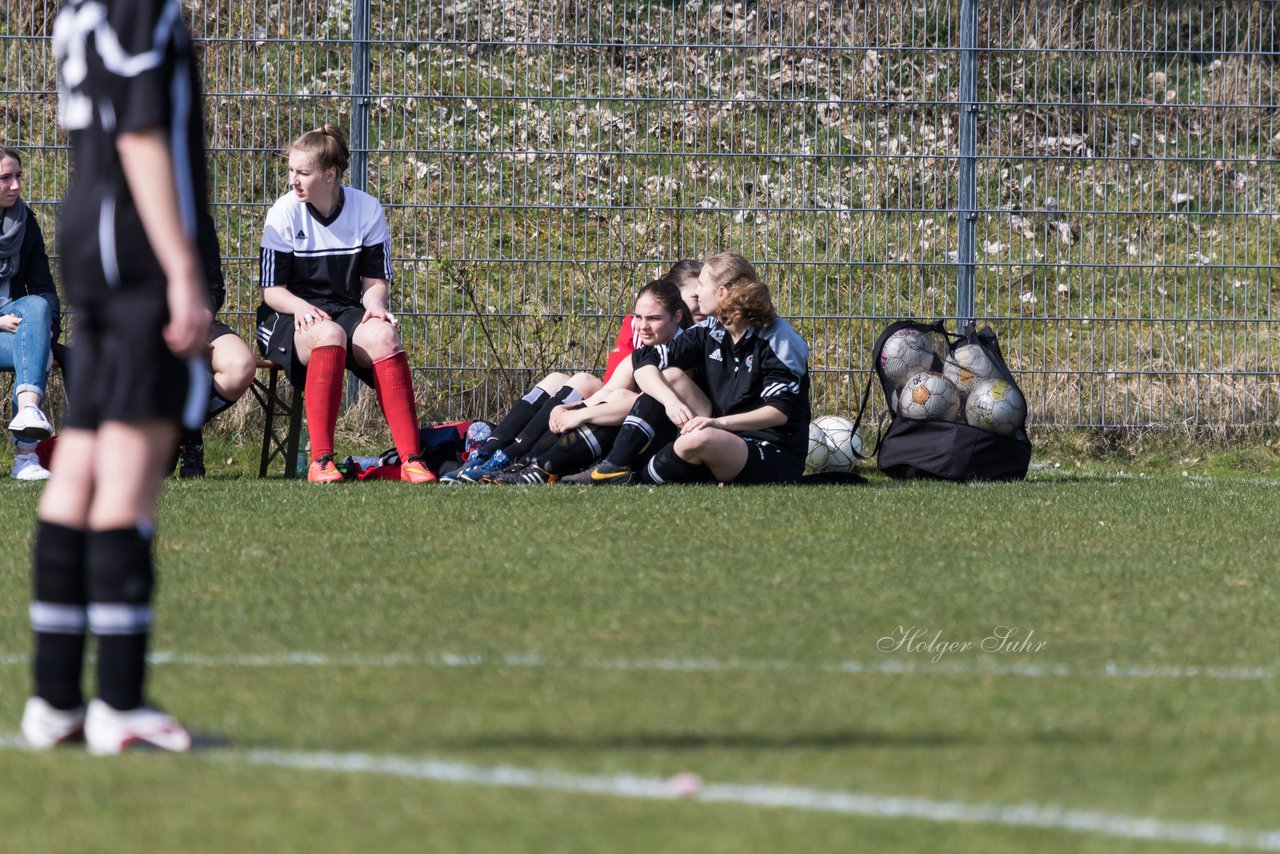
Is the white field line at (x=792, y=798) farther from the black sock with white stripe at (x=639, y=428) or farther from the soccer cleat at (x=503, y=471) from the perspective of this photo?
the soccer cleat at (x=503, y=471)

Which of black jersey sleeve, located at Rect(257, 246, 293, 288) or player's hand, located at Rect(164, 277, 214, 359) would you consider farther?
black jersey sleeve, located at Rect(257, 246, 293, 288)

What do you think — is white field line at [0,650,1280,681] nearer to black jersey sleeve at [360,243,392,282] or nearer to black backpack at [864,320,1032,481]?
black backpack at [864,320,1032,481]

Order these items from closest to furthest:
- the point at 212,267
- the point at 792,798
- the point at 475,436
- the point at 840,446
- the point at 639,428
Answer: the point at 792,798
the point at 212,267
the point at 639,428
the point at 475,436
the point at 840,446

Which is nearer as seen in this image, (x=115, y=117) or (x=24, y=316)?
(x=115, y=117)

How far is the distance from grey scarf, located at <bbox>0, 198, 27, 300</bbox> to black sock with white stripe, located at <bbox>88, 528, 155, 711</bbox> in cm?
569

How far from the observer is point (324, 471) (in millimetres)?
8047

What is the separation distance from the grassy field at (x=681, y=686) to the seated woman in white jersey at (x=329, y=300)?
55.4 inches

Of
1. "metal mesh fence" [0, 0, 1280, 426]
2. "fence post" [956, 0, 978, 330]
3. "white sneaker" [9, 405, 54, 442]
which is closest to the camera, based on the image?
"white sneaker" [9, 405, 54, 442]

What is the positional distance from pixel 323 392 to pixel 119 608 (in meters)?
4.98

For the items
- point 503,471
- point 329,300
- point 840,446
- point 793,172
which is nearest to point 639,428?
point 503,471

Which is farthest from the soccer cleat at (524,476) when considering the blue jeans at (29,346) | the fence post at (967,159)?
the fence post at (967,159)

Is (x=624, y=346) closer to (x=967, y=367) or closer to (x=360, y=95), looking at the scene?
(x=967, y=367)

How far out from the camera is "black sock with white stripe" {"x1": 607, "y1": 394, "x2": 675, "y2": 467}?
7.94 metres

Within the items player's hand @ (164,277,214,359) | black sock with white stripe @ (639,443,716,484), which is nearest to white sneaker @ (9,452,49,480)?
black sock with white stripe @ (639,443,716,484)
